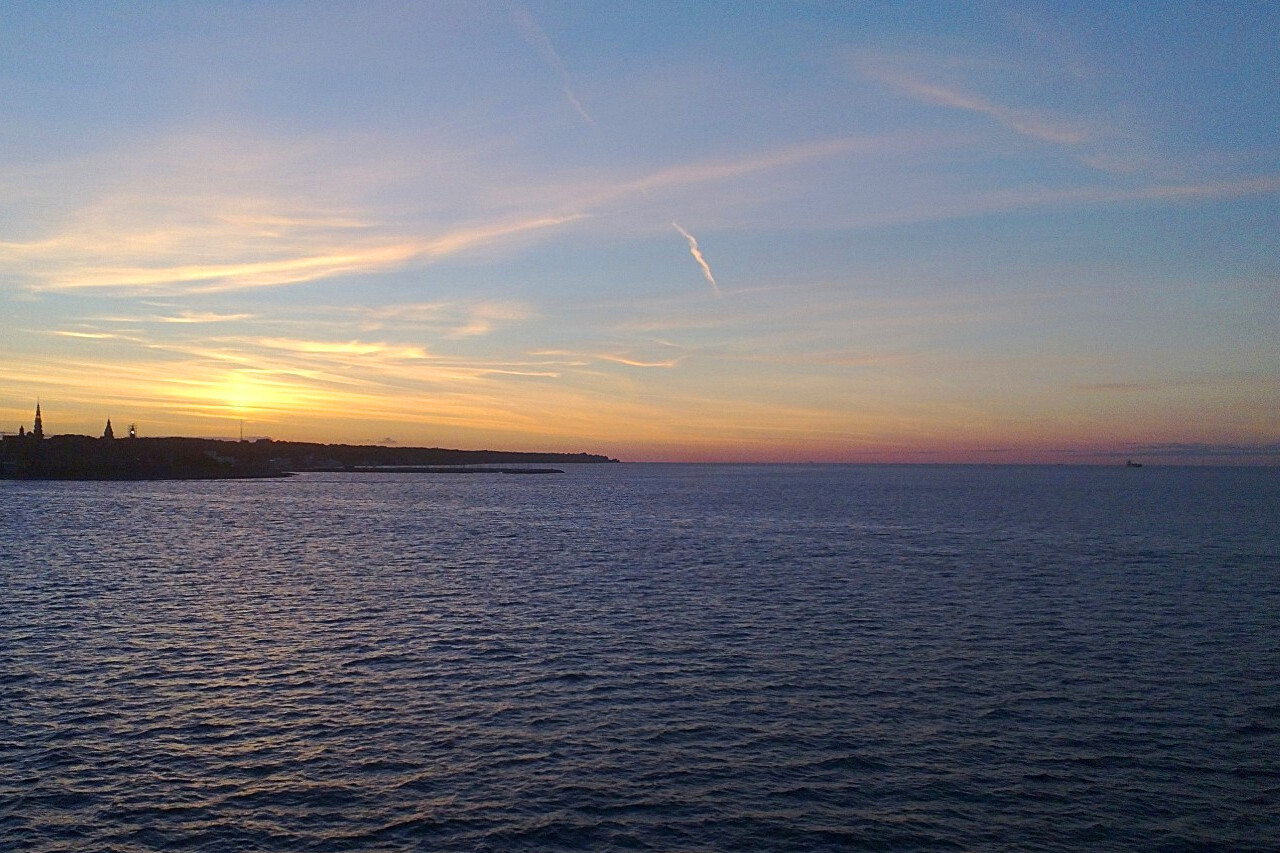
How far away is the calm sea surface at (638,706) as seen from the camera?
19000mm

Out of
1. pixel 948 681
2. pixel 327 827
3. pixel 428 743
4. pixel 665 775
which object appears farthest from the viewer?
pixel 948 681

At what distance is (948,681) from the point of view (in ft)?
98.0

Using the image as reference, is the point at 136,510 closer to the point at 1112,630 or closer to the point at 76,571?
the point at 76,571

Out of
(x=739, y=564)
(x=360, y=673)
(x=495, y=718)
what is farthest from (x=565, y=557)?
(x=495, y=718)

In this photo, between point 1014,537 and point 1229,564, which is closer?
point 1229,564

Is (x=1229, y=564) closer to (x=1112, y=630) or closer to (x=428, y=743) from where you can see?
(x=1112, y=630)

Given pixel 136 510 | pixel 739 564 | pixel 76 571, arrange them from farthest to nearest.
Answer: pixel 136 510 → pixel 739 564 → pixel 76 571

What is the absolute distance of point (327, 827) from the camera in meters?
18.5

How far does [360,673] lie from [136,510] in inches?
4056

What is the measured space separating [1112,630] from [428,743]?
2989 cm

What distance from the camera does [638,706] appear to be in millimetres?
26969

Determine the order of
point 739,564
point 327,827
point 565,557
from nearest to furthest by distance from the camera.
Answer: point 327,827 < point 739,564 < point 565,557

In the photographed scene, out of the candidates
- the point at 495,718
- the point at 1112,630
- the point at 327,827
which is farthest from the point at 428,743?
the point at 1112,630

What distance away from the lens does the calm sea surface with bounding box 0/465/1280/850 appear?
62.3ft
